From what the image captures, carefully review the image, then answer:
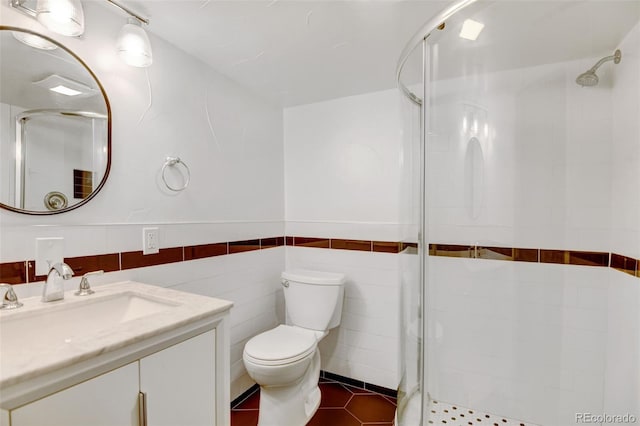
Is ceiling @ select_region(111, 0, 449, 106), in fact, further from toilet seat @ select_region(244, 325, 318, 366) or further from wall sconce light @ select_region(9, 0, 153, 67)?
toilet seat @ select_region(244, 325, 318, 366)

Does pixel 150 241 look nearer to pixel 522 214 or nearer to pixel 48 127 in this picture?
pixel 48 127

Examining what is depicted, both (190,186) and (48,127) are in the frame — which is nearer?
(48,127)

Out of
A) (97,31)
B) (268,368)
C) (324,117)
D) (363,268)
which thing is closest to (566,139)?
(363,268)

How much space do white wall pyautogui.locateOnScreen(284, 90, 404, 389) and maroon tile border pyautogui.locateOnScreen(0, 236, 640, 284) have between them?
14 centimetres

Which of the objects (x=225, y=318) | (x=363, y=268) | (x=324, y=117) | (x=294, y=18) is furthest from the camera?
(x=324, y=117)

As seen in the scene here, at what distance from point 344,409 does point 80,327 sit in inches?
60.8

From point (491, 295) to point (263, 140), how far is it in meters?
1.75

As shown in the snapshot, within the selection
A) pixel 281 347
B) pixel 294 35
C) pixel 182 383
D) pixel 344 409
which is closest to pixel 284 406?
pixel 281 347

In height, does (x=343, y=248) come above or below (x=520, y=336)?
above

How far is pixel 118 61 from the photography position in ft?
4.37

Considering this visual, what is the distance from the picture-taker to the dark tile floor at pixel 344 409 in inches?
70.9

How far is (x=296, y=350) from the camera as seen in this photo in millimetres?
1643

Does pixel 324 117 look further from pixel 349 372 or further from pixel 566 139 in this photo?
pixel 349 372

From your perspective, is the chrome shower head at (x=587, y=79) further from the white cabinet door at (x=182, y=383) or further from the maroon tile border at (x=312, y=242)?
the white cabinet door at (x=182, y=383)
